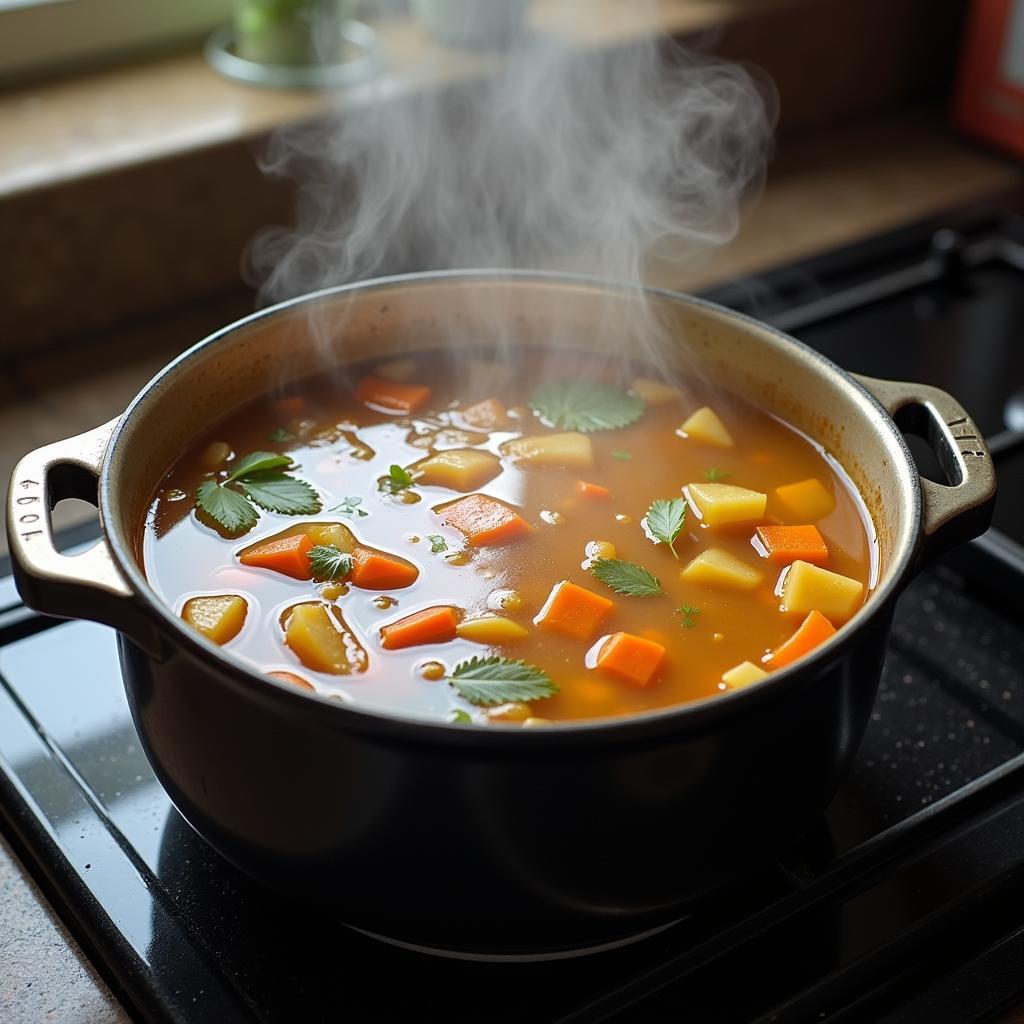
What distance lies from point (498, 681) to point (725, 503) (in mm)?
335

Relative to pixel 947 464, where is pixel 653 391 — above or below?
below


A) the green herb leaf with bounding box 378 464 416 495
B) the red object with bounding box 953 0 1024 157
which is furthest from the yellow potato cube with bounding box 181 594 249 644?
the red object with bounding box 953 0 1024 157

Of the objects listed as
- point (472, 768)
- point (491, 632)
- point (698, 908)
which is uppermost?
point (472, 768)

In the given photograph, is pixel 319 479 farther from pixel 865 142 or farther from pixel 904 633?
pixel 865 142

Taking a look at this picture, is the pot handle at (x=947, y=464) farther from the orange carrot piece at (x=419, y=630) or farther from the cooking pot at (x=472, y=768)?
the orange carrot piece at (x=419, y=630)

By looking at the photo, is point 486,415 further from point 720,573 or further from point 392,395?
point 720,573

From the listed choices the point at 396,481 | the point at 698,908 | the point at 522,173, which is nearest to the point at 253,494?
the point at 396,481

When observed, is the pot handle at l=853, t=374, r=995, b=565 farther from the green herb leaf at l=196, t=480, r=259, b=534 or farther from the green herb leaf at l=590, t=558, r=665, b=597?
the green herb leaf at l=196, t=480, r=259, b=534

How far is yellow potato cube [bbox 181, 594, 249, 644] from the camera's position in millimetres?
1103

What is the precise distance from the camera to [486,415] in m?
1.42

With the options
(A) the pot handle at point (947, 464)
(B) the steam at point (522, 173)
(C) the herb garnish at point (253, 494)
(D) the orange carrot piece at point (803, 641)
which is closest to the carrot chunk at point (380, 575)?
(C) the herb garnish at point (253, 494)

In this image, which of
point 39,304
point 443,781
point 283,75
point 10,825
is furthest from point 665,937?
point 283,75

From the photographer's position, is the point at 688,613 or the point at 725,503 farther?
the point at 725,503

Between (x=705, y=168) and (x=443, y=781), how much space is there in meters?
1.53
